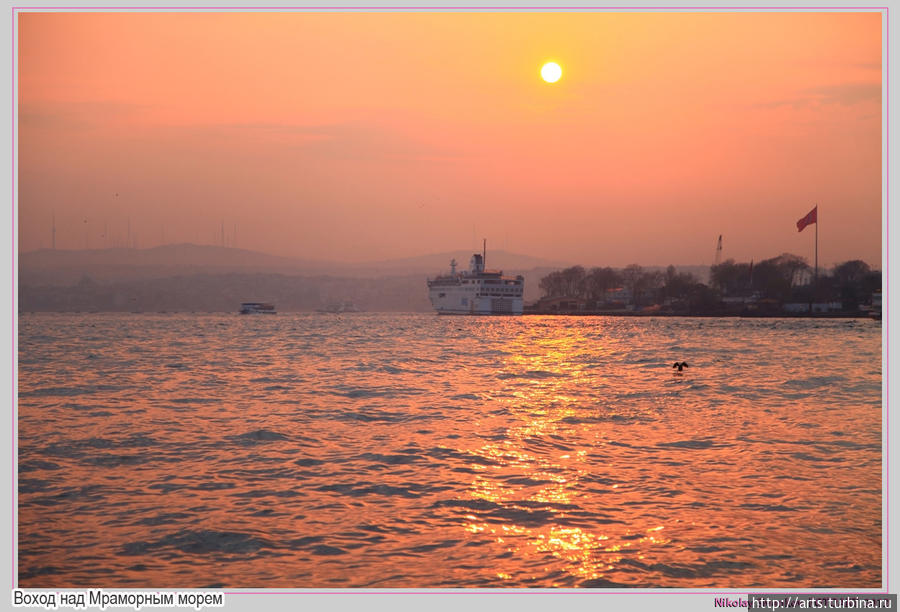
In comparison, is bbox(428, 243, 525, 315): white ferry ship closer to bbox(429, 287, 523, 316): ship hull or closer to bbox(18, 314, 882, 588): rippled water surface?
bbox(429, 287, 523, 316): ship hull

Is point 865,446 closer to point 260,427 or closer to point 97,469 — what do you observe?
point 260,427

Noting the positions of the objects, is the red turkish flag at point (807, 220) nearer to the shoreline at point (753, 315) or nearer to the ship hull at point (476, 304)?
the shoreline at point (753, 315)

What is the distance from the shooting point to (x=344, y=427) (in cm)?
1253

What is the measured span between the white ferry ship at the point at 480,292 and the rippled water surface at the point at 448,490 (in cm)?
15155

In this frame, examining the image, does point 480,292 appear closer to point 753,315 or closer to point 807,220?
point 753,315

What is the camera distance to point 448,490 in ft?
26.8

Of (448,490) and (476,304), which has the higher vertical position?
(476,304)

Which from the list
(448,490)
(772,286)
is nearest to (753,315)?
(772,286)

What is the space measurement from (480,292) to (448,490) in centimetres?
16083

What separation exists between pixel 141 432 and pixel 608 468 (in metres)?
7.60

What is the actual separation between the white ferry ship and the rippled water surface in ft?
497

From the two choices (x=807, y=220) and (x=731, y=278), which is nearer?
(x=807, y=220)

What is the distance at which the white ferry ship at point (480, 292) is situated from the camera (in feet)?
556
